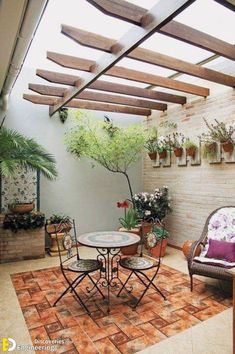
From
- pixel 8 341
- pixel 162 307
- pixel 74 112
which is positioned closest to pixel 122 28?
pixel 74 112

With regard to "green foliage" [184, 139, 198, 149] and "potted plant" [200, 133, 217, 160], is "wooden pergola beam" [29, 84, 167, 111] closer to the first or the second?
"green foliage" [184, 139, 198, 149]

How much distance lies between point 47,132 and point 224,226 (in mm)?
3823

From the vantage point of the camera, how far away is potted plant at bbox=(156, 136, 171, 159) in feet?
18.0

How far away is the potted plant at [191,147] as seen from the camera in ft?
15.7

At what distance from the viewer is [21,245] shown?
4.56 metres

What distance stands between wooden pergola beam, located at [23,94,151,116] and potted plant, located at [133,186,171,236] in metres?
1.90

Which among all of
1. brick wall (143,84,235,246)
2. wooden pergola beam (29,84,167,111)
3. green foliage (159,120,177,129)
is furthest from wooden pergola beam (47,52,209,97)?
wooden pergola beam (29,84,167,111)

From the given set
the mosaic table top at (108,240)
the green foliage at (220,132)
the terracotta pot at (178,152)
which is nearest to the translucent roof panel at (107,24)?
the green foliage at (220,132)

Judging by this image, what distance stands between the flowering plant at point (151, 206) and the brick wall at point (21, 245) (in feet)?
6.22

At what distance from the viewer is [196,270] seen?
325 centimetres

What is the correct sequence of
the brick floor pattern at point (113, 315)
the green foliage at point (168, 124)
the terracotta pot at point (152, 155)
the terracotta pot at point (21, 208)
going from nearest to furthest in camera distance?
the brick floor pattern at point (113, 315) → the terracotta pot at point (21, 208) → the green foliage at point (168, 124) → the terracotta pot at point (152, 155)

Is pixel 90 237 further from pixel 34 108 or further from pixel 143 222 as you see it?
pixel 34 108

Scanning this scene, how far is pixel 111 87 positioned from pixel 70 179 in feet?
7.48

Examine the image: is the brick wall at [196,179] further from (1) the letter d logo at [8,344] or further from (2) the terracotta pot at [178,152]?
(1) the letter d logo at [8,344]
